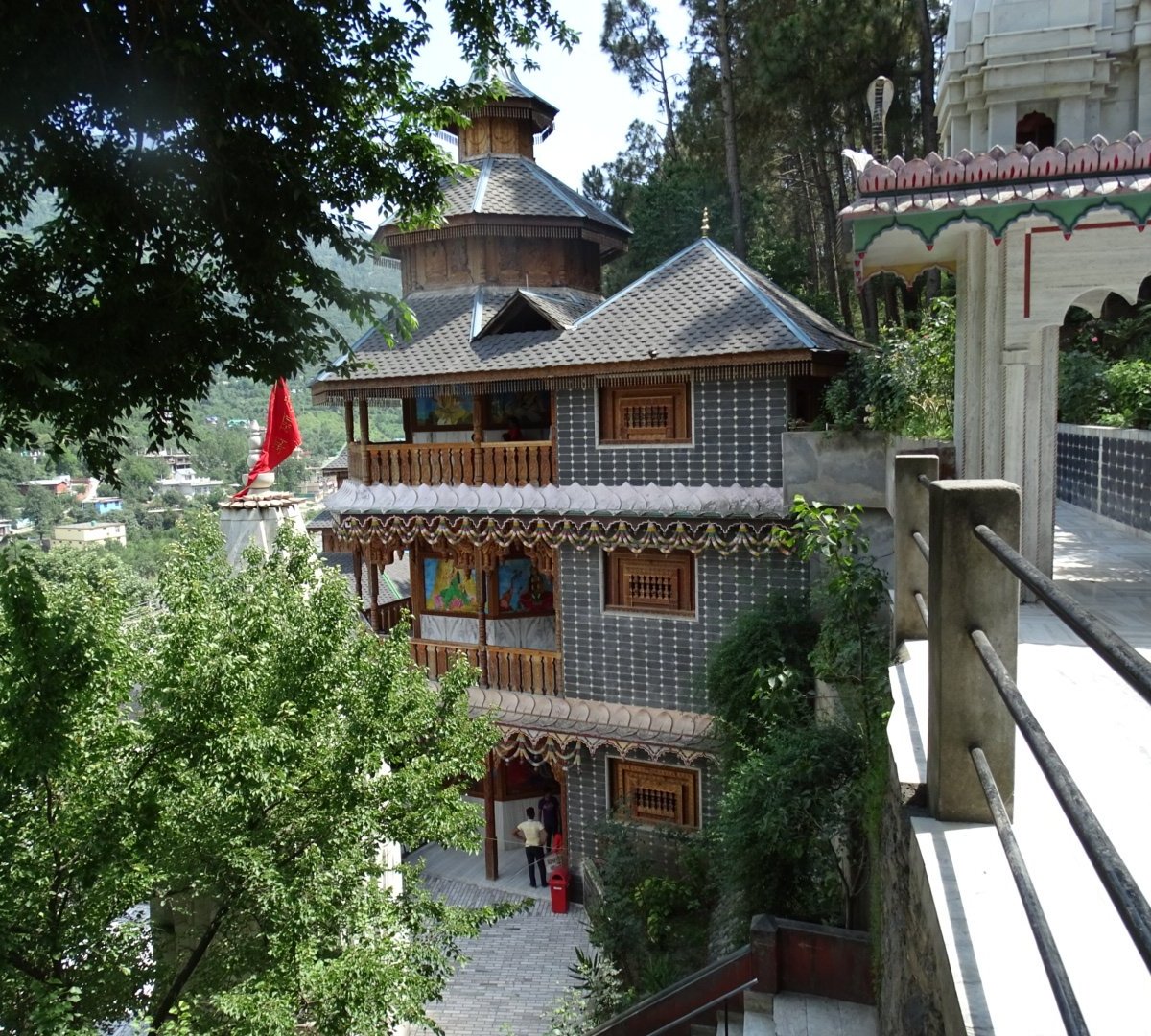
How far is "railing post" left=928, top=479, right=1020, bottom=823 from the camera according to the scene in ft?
8.10

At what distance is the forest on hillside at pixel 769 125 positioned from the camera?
63.1 ft

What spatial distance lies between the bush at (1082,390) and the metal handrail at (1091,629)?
10.9 m

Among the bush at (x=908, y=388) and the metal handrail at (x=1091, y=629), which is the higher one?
the bush at (x=908, y=388)

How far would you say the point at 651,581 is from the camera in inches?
542

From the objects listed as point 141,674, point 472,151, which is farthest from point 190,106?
point 472,151

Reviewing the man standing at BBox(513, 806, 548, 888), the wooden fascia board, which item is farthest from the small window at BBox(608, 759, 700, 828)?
the wooden fascia board

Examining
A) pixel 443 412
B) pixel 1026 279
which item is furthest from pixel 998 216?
pixel 443 412

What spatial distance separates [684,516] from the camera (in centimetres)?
1270

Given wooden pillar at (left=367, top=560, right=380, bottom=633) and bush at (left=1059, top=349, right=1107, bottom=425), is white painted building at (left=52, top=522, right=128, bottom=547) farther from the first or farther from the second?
bush at (left=1059, top=349, right=1107, bottom=425)

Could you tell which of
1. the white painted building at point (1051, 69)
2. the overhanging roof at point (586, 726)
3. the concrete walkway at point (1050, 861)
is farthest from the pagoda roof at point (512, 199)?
the concrete walkway at point (1050, 861)

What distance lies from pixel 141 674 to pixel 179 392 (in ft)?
10.1

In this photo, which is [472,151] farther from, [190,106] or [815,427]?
[190,106]

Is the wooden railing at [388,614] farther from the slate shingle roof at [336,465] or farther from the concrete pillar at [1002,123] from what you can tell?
the concrete pillar at [1002,123]

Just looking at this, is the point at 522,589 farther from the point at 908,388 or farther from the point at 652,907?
the point at 908,388
